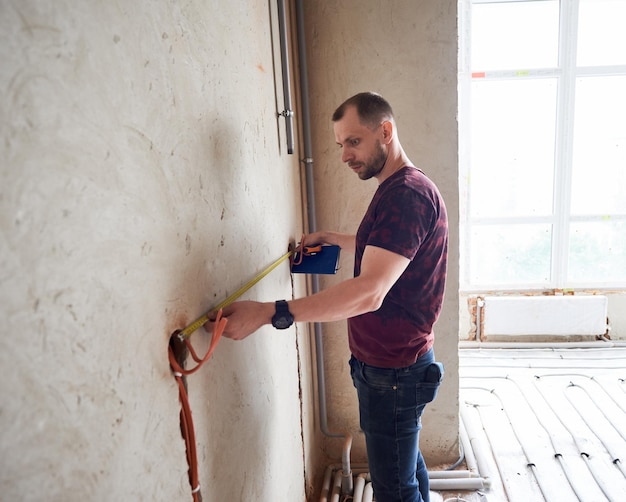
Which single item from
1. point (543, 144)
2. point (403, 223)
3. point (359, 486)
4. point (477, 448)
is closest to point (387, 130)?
point (403, 223)

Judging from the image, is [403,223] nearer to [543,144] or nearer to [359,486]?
[359,486]

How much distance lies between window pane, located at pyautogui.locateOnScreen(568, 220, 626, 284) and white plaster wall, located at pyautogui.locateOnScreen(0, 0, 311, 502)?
11.7 feet

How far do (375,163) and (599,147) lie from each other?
314cm

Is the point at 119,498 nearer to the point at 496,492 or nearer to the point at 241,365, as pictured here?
the point at 241,365

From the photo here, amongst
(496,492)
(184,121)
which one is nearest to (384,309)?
(184,121)

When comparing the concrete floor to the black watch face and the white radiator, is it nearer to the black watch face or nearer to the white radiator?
the white radiator

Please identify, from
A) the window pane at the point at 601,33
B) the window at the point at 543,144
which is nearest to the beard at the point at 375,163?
the window at the point at 543,144

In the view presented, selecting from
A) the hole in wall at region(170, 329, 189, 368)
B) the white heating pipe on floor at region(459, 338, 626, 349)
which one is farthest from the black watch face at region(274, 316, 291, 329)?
the white heating pipe on floor at region(459, 338, 626, 349)

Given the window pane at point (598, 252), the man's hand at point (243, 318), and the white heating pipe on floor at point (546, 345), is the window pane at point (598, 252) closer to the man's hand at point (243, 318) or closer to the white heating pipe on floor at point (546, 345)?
the white heating pipe on floor at point (546, 345)

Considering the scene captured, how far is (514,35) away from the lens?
3391 millimetres

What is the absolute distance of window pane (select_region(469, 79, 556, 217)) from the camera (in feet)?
11.4

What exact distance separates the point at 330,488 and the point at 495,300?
7.49 ft

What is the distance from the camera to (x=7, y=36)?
42 cm

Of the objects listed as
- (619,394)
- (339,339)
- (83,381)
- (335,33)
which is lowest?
(619,394)
